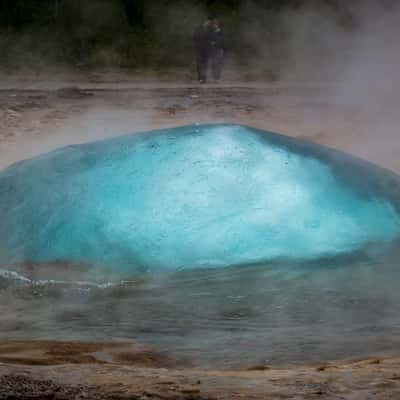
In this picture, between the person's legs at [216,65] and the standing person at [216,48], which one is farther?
the person's legs at [216,65]

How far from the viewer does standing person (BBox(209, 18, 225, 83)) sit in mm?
13648

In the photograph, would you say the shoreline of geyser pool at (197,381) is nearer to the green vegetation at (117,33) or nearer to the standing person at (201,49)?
the green vegetation at (117,33)

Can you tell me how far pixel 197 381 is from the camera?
3432 millimetres

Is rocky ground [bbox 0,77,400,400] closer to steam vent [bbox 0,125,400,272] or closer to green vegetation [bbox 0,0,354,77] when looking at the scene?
green vegetation [bbox 0,0,354,77]

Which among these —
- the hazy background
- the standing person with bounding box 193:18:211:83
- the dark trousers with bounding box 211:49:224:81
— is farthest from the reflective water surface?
the dark trousers with bounding box 211:49:224:81

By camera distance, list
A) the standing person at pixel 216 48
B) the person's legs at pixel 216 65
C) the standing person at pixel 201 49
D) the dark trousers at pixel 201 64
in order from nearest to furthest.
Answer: the standing person at pixel 216 48
the standing person at pixel 201 49
the dark trousers at pixel 201 64
the person's legs at pixel 216 65

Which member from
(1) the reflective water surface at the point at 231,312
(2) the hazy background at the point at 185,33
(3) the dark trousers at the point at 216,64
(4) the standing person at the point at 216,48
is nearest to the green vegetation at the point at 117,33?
(2) the hazy background at the point at 185,33

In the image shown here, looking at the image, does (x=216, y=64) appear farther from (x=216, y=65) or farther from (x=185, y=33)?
(x=185, y=33)

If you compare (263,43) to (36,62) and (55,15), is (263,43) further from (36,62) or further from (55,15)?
(36,62)

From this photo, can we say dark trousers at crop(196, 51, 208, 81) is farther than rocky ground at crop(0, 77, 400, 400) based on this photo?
Yes

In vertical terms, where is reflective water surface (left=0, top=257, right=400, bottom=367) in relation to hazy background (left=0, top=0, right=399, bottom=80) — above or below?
below

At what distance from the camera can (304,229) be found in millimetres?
5602

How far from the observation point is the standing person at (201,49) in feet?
47.8

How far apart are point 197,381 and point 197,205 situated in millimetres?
2308
